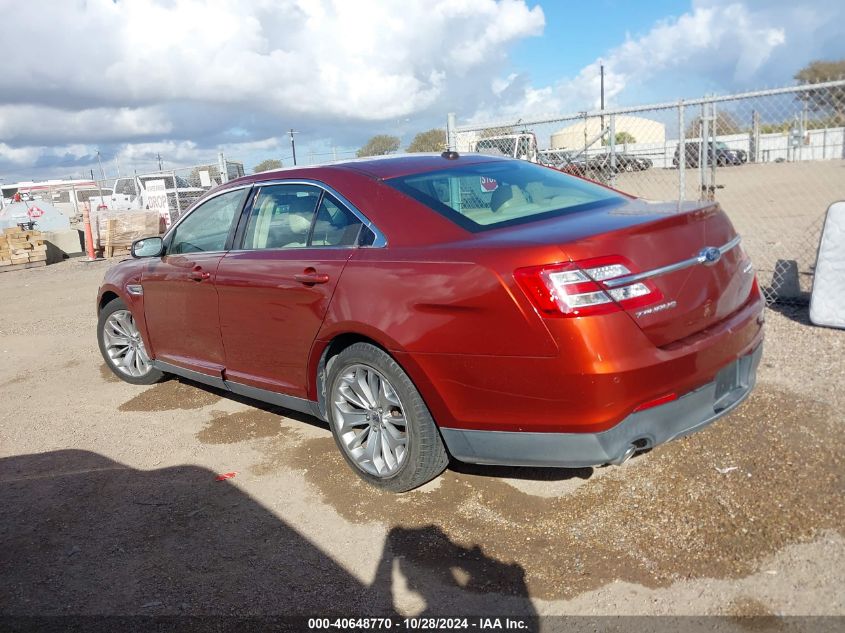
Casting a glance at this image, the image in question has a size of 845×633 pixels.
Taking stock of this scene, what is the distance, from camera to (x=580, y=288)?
105 inches

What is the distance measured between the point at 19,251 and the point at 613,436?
1818 cm

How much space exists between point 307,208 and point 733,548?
2733 mm

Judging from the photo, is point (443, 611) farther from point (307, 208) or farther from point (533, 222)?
point (307, 208)

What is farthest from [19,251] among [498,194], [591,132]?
[498,194]

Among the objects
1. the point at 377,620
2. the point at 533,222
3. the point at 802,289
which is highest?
the point at 533,222

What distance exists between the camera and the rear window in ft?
11.0

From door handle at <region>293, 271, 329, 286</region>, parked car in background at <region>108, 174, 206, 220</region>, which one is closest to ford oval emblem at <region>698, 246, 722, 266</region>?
door handle at <region>293, 271, 329, 286</region>

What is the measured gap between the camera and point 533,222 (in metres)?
3.25

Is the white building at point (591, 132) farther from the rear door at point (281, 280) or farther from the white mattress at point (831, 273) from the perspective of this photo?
the rear door at point (281, 280)

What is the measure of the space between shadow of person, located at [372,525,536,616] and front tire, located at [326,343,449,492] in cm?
33

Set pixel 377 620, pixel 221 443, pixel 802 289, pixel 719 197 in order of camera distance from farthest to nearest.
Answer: pixel 719 197, pixel 802 289, pixel 221 443, pixel 377 620

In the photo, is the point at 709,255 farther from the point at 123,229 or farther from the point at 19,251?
the point at 19,251

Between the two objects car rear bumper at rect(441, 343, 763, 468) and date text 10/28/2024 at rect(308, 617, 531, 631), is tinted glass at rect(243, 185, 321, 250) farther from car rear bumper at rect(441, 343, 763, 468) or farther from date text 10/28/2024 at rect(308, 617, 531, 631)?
date text 10/28/2024 at rect(308, 617, 531, 631)

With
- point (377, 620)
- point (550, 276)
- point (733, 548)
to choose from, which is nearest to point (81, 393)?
point (377, 620)
